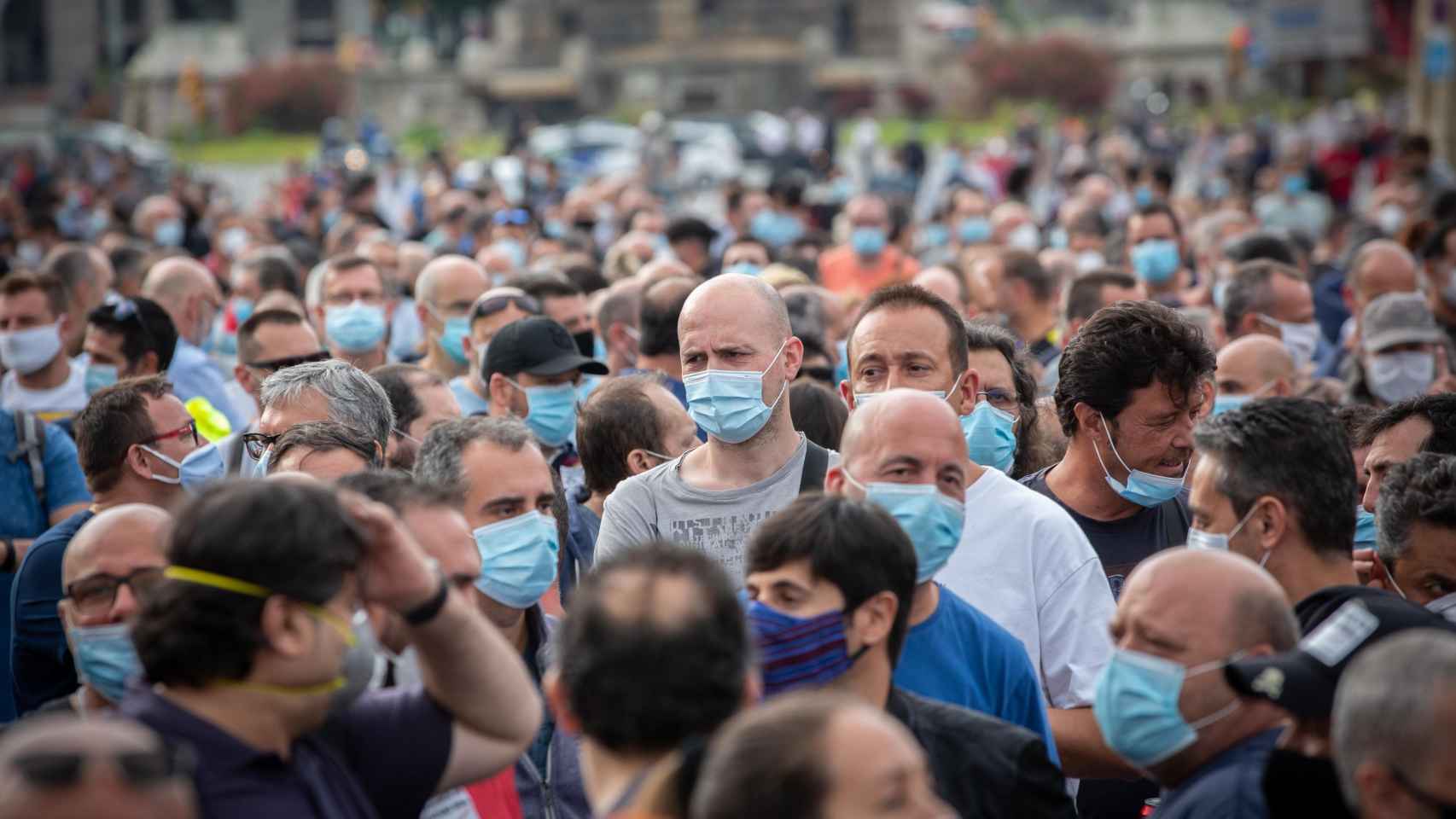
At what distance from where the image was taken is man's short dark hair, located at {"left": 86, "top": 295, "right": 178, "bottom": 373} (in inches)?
328

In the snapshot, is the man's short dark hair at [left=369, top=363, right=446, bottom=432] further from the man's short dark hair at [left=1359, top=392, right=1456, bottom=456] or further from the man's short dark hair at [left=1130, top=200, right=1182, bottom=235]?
the man's short dark hair at [left=1130, top=200, right=1182, bottom=235]

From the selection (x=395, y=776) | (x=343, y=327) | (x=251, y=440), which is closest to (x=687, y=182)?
(x=343, y=327)

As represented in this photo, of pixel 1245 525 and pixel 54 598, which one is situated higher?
pixel 1245 525

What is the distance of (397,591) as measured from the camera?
3.43 metres

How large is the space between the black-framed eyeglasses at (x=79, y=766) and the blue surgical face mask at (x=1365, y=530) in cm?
409

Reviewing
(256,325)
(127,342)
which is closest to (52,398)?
(127,342)

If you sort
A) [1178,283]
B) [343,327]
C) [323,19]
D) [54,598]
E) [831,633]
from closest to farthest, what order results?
[831,633] < [54,598] < [343,327] < [1178,283] < [323,19]

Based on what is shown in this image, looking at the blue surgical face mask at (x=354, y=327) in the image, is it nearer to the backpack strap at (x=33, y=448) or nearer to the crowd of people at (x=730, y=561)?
the crowd of people at (x=730, y=561)

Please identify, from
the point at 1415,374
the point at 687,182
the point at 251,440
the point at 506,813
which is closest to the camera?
the point at 506,813

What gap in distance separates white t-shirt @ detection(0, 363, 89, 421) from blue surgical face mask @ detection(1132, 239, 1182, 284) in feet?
21.9

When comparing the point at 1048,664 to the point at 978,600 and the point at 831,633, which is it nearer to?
the point at 978,600

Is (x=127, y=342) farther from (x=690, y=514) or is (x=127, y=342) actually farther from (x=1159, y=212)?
(x=1159, y=212)

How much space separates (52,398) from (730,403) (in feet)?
14.1

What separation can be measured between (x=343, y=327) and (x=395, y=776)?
6.11 metres
